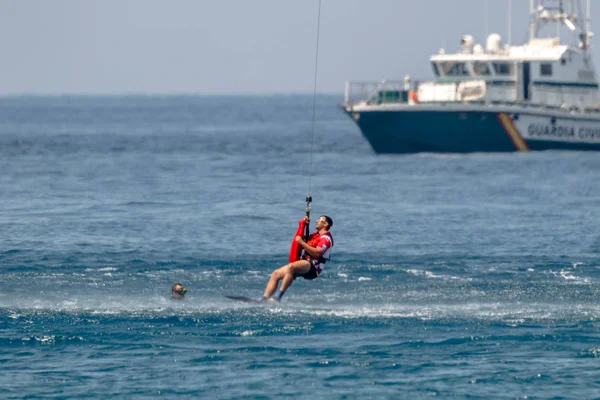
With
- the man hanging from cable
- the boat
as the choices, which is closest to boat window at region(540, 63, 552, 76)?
the boat

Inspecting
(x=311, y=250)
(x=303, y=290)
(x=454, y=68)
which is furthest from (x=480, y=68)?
(x=311, y=250)

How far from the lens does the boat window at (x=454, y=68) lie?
54125 millimetres

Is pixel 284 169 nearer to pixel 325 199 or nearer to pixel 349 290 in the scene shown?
pixel 325 199

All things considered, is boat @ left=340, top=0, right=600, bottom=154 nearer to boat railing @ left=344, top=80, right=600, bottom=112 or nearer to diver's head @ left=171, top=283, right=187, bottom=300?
boat railing @ left=344, top=80, right=600, bottom=112

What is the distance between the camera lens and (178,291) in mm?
20203

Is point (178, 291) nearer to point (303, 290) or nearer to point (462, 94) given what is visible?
point (303, 290)

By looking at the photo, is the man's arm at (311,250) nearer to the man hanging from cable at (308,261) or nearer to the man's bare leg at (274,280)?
the man hanging from cable at (308,261)

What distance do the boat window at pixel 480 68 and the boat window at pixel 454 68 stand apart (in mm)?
444

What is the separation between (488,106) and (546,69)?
5.14 meters

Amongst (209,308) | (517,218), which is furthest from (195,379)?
(517,218)

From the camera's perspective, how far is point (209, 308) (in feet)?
64.3

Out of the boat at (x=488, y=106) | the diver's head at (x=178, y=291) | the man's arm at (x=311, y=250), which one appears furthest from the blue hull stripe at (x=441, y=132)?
the man's arm at (x=311, y=250)

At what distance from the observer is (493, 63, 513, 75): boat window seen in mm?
53969

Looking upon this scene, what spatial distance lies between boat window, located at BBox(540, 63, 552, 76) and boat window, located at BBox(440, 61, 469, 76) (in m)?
3.70
